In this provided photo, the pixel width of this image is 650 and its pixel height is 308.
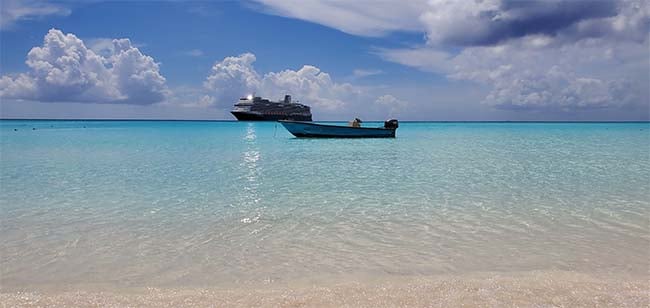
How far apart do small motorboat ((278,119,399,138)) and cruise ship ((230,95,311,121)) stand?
259 feet

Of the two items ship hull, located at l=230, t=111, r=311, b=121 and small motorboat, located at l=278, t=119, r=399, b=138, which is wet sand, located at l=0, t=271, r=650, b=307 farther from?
ship hull, located at l=230, t=111, r=311, b=121

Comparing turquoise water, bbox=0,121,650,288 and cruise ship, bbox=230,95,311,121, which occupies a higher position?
cruise ship, bbox=230,95,311,121

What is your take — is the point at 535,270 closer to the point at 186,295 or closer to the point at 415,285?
the point at 415,285

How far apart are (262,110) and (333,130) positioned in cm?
8440

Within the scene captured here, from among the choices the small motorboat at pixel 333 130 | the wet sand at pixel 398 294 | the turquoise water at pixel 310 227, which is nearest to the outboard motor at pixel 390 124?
the small motorboat at pixel 333 130

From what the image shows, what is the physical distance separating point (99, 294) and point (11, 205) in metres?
6.70

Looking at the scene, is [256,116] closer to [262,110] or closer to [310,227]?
[262,110]

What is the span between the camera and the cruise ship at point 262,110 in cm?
11906

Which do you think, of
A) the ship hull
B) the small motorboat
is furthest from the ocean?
the ship hull

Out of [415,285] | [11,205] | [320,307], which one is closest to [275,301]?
[320,307]

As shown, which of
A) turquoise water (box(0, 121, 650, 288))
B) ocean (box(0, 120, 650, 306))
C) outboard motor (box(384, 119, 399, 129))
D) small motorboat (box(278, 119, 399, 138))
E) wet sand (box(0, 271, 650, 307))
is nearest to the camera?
wet sand (box(0, 271, 650, 307))

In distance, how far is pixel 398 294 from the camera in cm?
440

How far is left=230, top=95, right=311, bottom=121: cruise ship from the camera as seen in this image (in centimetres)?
11906

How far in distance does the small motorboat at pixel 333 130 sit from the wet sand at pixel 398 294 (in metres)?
32.4
